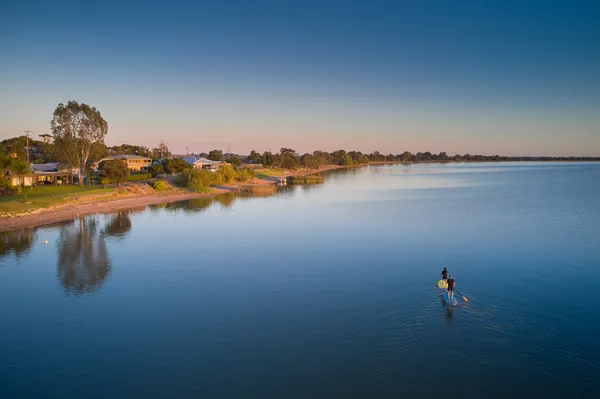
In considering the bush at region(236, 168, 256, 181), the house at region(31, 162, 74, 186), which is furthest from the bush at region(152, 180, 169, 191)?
the bush at region(236, 168, 256, 181)

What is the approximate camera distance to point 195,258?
136 feet

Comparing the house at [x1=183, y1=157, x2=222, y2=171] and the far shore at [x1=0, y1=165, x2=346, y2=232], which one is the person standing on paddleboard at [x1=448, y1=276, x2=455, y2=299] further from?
the house at [x1=183, y1=157, x2=222, y2=171]

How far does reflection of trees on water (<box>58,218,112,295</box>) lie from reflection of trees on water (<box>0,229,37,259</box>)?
316 centimetres

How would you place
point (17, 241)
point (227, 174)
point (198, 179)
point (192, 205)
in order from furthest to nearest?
point (227, 174), point (198, 179), point (192, 205), point (17, 241)

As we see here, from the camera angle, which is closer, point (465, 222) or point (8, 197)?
point (465, 222)

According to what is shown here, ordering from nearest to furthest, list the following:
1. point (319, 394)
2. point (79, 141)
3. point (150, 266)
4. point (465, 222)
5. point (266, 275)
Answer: point (319, 394)
point (266, 275)
point (150, 266)
point (465, 222)
point (79, 141)

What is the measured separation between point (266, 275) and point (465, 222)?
125ft

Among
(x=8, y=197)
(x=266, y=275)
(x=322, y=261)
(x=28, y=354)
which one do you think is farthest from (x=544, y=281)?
(x=8, y=197)

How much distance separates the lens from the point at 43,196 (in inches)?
2731

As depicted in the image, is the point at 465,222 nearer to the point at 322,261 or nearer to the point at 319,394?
the point at 322,261

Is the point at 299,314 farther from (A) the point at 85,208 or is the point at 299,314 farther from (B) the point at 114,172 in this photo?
(B) the point at 114,172

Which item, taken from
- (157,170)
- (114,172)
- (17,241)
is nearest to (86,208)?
(114,172)

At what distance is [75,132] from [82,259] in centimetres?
5780

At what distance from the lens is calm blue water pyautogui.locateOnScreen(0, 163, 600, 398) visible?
1888 centimetres
